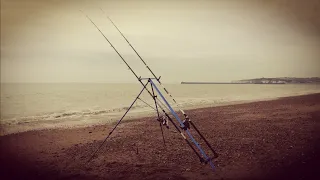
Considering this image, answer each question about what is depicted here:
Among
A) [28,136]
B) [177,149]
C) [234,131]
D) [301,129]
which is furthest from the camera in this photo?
[28,136]

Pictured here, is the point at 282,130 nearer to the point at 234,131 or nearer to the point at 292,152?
the point at 234,131

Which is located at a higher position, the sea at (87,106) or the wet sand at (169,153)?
the sea at (87,106)

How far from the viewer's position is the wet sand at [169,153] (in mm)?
4691

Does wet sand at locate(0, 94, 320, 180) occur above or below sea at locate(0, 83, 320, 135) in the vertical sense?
below

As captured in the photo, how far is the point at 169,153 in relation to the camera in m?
5.76

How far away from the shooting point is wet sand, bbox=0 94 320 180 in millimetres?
4691

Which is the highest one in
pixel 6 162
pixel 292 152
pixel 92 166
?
pixel 6 162

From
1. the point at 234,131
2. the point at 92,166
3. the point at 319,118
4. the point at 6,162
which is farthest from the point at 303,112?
the point at 6,162

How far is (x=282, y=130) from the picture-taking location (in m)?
6.96

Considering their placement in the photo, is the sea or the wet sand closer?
the wet sand

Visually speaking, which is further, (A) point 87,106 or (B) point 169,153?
(A) point 87,106

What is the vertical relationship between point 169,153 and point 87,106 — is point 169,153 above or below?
below

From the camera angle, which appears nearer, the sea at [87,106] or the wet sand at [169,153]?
the wet sand at [169,153]

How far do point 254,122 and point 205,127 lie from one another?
1.63m
